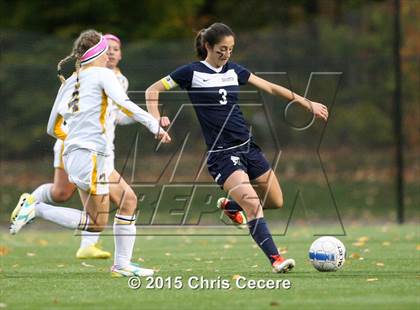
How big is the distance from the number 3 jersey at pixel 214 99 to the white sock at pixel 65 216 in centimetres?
130

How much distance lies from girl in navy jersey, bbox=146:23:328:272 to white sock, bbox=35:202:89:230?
1153 mm

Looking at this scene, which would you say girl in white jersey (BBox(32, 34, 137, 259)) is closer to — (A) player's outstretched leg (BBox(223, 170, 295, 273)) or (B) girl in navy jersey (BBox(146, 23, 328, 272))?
(B) girl in navy jersey (BBox(146, 23, 328, 272))

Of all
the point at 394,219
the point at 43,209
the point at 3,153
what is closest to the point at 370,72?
the point at 394,219

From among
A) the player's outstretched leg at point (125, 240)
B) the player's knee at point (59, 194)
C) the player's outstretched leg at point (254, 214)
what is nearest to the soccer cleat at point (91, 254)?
the player's knee at point (59, 194)

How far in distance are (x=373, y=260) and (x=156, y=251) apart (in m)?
2.83

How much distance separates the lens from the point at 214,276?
310 inches

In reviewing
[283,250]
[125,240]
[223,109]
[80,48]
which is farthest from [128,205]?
[283,250]

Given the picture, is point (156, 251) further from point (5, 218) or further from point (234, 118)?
point (5, 218)

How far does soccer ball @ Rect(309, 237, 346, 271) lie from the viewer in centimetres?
790

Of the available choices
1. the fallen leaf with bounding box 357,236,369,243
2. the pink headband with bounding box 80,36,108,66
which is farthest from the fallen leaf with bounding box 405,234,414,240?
the pink headband with bounding box 80,36,108,66

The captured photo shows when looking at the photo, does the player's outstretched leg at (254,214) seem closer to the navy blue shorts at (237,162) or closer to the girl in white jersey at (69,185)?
the navy blue shorts at (237,162)

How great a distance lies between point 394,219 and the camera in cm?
1655

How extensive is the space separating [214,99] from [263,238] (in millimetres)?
1240

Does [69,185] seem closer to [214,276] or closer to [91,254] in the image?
[91,254]
